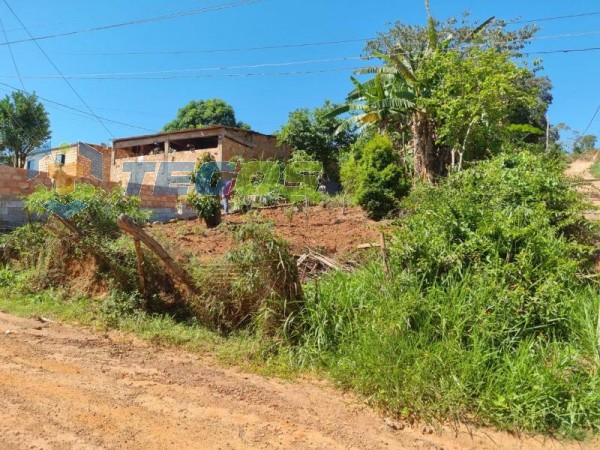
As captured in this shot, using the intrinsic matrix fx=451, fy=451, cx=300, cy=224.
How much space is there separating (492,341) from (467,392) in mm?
730

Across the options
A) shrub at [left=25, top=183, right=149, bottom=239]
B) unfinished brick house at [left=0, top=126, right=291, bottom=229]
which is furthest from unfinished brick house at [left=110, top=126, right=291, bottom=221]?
shrub at [left=25, top=183, right=149, bottom=239]

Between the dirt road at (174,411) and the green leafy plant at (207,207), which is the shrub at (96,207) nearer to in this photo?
the green leafy plant at (207,207)

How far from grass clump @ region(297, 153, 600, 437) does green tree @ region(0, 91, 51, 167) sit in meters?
25.4

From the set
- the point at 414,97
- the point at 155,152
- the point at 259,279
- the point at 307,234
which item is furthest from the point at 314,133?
the point at 259,279

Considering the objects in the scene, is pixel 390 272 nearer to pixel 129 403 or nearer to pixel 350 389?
pixel 350 389

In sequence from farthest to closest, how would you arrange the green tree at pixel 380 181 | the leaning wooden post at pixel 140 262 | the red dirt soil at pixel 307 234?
the green tree at pixel 380 181
the red dirt soil at pixel 307 234
the leaning wooden post at pixel 140 262

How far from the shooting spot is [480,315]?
4449mm

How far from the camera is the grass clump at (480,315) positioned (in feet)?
12.3

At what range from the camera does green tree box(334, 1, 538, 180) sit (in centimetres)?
1108

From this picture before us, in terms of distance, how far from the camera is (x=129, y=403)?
365cm

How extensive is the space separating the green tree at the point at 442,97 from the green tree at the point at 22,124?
18.1 metres

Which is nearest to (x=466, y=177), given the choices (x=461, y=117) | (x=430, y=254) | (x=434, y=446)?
(x=430, y=254)

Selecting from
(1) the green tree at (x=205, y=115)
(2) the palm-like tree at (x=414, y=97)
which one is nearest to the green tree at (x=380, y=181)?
(2) the palm-like tree at (x=414, y=97)

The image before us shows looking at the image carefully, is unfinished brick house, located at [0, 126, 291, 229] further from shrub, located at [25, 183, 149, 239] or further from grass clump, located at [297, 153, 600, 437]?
grass clump, located at [297, 153, 600, 437]
